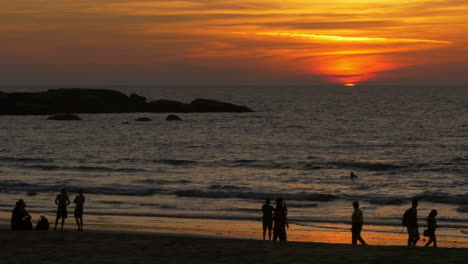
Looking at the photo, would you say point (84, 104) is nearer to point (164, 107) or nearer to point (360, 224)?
point (164, 107)

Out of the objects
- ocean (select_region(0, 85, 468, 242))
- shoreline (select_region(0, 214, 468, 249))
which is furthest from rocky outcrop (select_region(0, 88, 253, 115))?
shoreline (select_region(0, 214, 468, 249))

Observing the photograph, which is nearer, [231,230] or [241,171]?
[231,230]

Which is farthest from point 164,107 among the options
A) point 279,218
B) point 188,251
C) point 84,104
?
point 188,251

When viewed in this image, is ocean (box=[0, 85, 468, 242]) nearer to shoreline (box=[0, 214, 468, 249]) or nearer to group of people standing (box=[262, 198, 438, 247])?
shoreline (box=[0, 214, 468, 249])

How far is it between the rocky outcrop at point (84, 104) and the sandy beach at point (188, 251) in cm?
10530

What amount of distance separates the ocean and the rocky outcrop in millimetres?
27122

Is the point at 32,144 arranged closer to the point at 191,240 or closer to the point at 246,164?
the point at 246,164

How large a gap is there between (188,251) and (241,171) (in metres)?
29.0

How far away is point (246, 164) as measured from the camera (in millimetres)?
52438

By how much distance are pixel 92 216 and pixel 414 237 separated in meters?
14.4

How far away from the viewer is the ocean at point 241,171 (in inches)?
1231

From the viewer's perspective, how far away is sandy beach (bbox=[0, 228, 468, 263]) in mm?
17156

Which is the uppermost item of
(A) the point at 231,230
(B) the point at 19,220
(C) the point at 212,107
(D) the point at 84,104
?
(C) the point at 212,107

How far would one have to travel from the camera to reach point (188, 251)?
1875 centimetres
